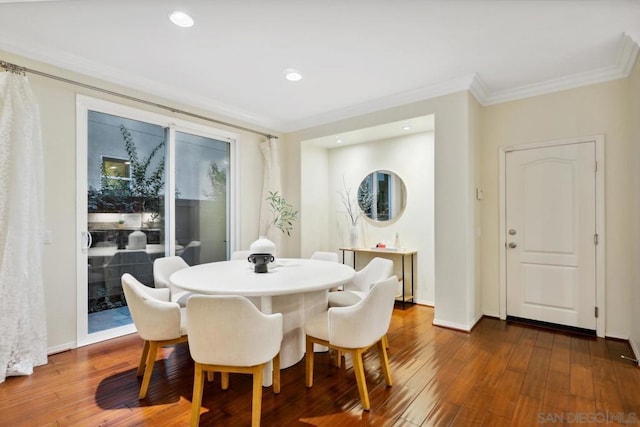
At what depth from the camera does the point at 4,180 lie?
93.9 inches

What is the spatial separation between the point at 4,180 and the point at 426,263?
4.46 metres

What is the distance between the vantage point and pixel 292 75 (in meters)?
3.17

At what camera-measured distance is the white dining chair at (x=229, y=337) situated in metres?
1.62

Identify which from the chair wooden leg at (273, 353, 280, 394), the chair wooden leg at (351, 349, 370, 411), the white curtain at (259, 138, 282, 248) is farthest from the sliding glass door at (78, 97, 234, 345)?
the chair wooden leg at (351, 349, 370, 411)

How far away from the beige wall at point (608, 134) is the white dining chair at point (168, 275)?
385 centimetres

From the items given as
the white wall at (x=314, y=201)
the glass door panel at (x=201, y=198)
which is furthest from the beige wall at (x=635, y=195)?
the glass door panel at (x=201, y=198)

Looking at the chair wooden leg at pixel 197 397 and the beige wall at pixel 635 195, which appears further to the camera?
the beige wall at pixel 635 195

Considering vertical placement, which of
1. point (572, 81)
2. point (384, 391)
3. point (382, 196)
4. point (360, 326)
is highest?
point (572, 81)

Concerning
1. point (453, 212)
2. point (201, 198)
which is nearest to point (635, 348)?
point (453, 212)

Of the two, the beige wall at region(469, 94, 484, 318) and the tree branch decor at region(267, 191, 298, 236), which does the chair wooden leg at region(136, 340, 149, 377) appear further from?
the beige wall at region(469, 94, 484, 318)

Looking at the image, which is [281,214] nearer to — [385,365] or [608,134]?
[385,365]

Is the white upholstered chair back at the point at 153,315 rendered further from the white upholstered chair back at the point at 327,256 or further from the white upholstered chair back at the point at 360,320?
the white upholstered chair back at the point at 327,256

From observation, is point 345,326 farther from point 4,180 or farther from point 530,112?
point 530,112

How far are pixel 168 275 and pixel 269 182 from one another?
2.03 meters
